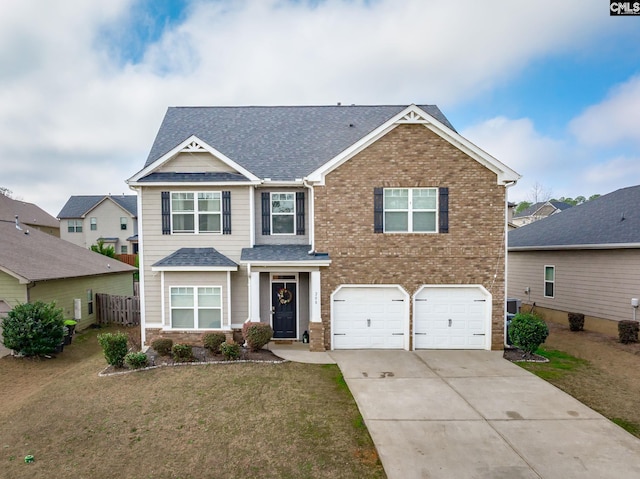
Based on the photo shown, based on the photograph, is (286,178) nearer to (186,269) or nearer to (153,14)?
(186,269)

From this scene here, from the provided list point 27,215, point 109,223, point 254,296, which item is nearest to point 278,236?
point 254,296

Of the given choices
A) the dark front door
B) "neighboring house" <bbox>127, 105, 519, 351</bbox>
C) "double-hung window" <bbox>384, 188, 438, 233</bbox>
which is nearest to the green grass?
"neighboring house" <bbox>127, 105, 519, 351</bbox>

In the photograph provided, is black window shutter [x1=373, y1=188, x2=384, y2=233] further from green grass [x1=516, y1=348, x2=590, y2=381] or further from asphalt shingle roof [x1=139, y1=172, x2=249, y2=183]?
green grass [x1=516, y1=348, x2=590, y2=381]

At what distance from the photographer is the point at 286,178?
43.9 feet

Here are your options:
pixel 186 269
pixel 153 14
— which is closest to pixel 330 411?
pixel 186 269

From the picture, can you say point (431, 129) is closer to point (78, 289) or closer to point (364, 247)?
point (364, 247)

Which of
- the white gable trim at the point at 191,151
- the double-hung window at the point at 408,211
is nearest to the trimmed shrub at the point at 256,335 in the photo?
the white gable trim at the point at 191,151

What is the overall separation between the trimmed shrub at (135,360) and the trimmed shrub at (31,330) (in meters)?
3.77

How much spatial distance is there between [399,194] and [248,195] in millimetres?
5499

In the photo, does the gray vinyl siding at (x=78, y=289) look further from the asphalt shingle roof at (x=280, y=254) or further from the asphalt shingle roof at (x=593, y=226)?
the asphalt shingle roof at (x=593, y=226)

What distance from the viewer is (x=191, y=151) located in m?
12.9

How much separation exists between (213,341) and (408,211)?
26.1ft

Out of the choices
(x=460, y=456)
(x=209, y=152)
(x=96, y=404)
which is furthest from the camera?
(x=209, y=152)

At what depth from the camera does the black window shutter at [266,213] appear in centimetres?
1330
